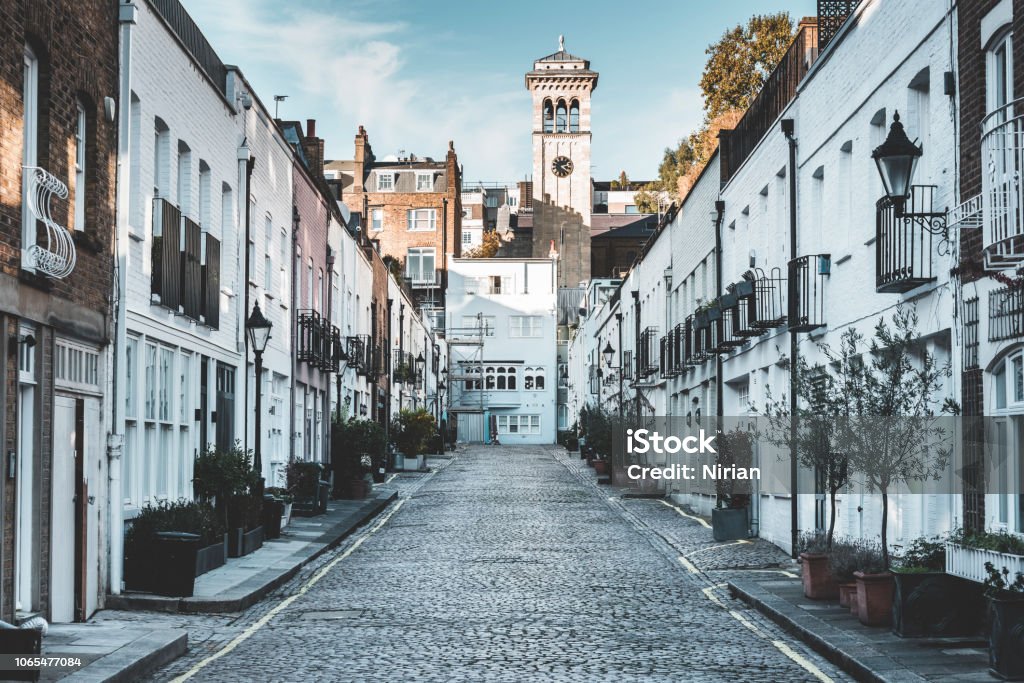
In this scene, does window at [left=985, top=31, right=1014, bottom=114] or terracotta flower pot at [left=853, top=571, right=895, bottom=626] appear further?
terracotta flower pot at [left=853, top=571, right=895, bottom=626]

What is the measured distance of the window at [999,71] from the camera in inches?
449

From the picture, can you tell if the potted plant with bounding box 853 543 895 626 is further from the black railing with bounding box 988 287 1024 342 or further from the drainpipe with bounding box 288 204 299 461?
the drainpipe with bounding box 288 204 299 461

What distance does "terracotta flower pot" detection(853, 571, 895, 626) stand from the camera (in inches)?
473

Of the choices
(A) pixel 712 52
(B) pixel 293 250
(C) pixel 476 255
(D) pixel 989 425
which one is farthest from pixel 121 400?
(C) pixel 476 255

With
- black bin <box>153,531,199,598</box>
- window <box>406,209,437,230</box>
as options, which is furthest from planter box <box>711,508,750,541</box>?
window <box>406,209,437,230</box>

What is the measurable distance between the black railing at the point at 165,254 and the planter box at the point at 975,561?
32.7 ft

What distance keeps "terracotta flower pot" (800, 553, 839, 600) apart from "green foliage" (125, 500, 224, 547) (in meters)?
6.53

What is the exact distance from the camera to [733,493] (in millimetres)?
22797

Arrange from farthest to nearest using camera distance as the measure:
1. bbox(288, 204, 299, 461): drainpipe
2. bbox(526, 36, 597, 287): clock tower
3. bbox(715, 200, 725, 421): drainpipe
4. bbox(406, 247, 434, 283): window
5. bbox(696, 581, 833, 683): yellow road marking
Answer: bbox(526, 36, 597, 287): clock tower < bbox(406, 247, 434, 283): window < bbox(288, 204, 299, 461): drainpipe < bbox(715, 200, 725, 421): drainpipe < bbox(696, 581, 833, 683): yellow road marking

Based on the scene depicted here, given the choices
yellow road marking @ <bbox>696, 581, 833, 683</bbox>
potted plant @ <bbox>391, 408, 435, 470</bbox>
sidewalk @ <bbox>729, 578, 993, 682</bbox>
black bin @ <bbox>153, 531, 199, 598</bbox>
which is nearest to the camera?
sidewalk @ <bbox>729, 578, 993, 682</bbox>

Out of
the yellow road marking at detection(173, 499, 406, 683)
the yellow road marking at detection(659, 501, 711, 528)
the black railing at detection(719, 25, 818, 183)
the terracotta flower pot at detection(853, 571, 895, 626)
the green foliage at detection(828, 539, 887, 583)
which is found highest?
the black railing at detection(719, 25, 818, 183)

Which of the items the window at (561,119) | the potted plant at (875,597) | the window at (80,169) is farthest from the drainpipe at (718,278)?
the window at (561,119)

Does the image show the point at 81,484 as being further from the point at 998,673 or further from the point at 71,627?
the point at 998,673

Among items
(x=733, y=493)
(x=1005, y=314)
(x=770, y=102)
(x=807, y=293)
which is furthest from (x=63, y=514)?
(x=770, y=102)
